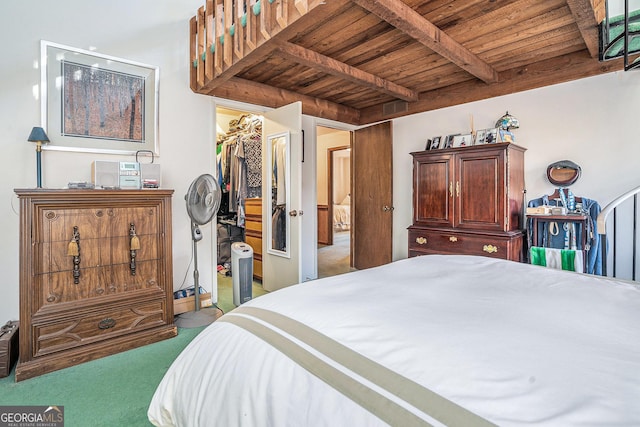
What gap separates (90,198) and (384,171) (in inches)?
126

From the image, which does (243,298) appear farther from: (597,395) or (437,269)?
(597,395)

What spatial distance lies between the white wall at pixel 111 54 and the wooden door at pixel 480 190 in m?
2.44

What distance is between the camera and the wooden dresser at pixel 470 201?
109 inches

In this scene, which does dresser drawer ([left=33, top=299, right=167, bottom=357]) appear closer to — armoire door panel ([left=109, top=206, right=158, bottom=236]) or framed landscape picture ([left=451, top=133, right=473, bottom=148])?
armoire door panel ([left=109, top=206, right=158, bottom=236])

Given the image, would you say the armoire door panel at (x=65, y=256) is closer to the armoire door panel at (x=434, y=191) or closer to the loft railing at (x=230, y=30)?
the loft railing at (x=230, y=30)

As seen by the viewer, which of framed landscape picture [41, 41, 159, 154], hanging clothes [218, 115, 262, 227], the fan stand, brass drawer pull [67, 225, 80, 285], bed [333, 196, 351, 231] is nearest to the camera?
brass drawer pull [67, 225, 80, 285]

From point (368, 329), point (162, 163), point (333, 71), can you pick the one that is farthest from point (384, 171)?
point (368, 329)

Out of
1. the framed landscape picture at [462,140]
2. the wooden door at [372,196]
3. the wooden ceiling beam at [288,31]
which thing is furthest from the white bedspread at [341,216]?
the wooden ceiling beam at [288,31]

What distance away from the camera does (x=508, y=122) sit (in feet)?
9.85

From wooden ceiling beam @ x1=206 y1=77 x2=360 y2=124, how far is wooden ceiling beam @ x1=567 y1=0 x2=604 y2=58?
257 cm

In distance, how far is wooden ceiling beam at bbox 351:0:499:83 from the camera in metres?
1.86

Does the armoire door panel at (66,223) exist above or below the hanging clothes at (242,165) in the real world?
below

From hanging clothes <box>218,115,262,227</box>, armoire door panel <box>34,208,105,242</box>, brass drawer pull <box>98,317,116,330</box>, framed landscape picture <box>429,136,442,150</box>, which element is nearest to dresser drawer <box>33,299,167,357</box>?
brass drawer pull <box>98,317,116,330</box>

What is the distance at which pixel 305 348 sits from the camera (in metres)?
0.78
